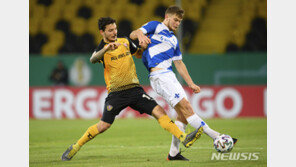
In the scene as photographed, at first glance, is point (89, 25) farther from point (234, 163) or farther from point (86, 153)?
point (234, 163)

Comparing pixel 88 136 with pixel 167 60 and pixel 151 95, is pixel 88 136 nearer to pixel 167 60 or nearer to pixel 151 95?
pixel 167 60

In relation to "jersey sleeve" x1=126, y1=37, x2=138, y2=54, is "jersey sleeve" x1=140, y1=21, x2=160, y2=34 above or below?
above

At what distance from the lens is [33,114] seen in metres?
17.6

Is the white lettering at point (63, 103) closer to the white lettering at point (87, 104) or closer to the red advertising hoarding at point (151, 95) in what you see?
the red advertising hoarding at point (151, 95)

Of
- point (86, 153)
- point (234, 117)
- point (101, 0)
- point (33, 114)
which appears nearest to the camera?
point (86, 153)

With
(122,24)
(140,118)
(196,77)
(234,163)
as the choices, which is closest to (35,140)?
(234,163)

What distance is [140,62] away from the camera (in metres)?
18.7

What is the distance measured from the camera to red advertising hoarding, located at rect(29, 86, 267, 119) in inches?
650

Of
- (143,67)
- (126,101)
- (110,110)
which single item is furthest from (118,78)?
(143,67)

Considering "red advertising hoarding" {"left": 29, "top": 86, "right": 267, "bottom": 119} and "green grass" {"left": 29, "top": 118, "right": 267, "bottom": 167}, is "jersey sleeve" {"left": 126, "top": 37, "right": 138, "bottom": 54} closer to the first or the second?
"green grass" {"left": 29, "top": 118, "right": 267, "bottom": 167}

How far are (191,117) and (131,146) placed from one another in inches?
111

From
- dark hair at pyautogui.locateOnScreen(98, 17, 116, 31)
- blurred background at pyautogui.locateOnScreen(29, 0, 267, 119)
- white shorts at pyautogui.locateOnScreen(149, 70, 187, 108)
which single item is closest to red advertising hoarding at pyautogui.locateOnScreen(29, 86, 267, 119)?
blurred background at pyautogui.locateOnScreen(29, 0, 267, 119)

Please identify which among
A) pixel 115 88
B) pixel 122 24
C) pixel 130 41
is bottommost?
pixel 115 88

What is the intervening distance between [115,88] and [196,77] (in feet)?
37.8
